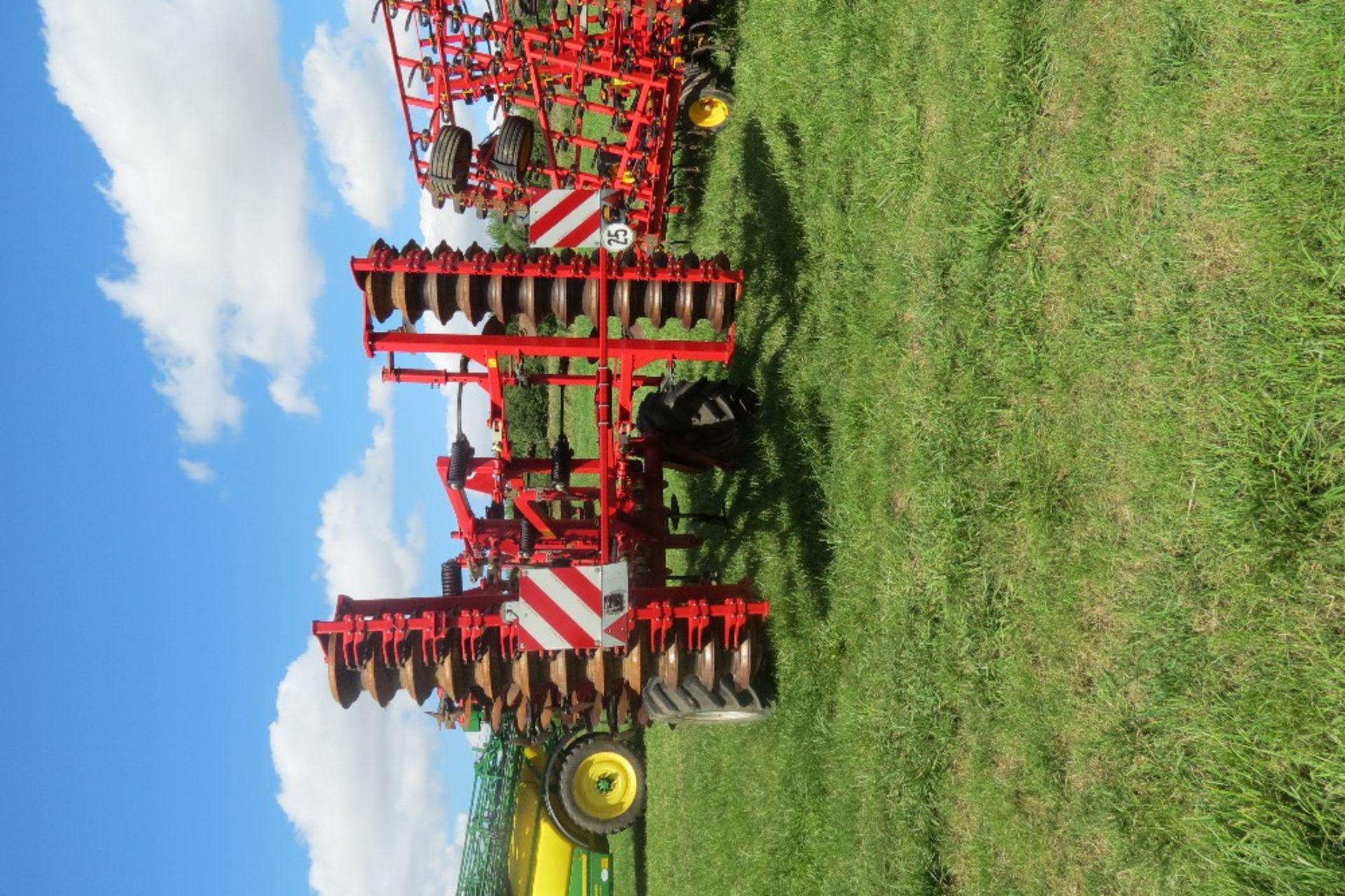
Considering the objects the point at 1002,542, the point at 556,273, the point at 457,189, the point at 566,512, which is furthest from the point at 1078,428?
the point at 457,189

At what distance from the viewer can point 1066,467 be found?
3873 mm

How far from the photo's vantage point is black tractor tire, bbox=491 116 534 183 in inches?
372

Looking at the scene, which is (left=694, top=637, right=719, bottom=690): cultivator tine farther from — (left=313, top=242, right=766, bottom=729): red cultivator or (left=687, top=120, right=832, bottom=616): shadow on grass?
(left=687, top=120, right=832, bottom=616): shadow on grass

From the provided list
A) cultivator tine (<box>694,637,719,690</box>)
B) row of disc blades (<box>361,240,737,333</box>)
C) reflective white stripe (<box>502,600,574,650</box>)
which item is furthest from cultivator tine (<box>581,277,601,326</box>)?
cultivator tine (<box>694,637,719,690</box>)

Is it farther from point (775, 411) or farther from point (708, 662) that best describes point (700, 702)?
point (775, 411)

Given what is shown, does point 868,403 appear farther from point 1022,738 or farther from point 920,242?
point 1022,738

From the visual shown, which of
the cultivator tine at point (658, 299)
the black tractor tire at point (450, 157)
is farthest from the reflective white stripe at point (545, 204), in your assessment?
the black tractor tire at point (450, 157)

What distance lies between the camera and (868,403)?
5512 millimetres

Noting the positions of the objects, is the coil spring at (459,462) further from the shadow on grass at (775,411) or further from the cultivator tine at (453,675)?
the shadow on grass at (775,411)

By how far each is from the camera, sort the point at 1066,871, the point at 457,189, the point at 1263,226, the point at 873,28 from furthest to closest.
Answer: the point at 457,189 → the point at 873,28 → the point at 1066,871 → the point at 1263,226

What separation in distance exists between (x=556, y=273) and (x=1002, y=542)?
3052 mm

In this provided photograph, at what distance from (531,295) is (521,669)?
7.38ft

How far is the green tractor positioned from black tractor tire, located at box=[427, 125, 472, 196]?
5.82m

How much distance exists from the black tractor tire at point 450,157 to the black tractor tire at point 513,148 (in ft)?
1.11
